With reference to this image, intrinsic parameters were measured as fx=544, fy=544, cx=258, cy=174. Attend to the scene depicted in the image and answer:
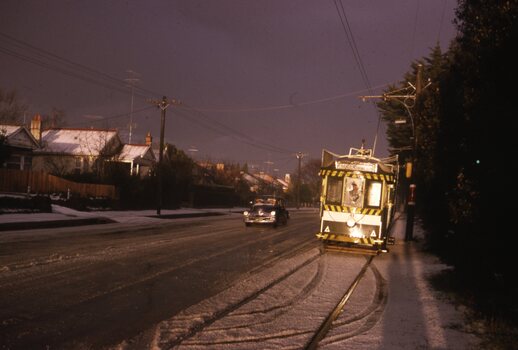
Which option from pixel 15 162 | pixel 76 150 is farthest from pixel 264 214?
pixel 76 150

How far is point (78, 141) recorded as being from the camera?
185ft

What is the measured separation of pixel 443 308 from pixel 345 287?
2.32 meters

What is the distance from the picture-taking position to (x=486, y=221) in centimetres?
889

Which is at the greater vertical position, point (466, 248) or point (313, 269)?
point (466, 248)

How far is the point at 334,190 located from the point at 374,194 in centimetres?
126

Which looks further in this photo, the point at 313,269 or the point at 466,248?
the point at 313,269

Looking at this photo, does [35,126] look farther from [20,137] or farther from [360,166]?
[360,166]

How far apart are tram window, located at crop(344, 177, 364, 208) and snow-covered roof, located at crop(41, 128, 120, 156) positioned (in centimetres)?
3860

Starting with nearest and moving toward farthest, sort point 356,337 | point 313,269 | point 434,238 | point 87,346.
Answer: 1. point 87,346
2. point 356,337
3. point 313,269
4. point 434,238

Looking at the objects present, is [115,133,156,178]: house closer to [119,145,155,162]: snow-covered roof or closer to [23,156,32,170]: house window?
[119,145,155,162]: snow-covered roof

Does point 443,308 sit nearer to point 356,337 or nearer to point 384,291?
point 384,291

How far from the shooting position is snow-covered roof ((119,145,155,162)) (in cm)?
5799

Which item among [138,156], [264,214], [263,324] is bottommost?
[263,324]

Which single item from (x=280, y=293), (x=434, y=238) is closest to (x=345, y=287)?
(x=280, y=293)
